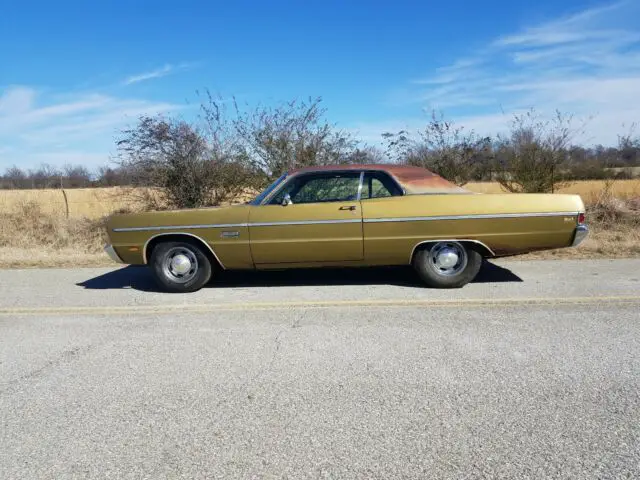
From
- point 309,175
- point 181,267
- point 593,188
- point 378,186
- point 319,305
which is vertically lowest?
point 319,305

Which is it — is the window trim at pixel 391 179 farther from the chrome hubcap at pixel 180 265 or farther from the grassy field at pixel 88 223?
the grassy field at pixel 88 223

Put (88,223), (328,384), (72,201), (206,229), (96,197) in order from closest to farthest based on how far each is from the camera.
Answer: (328,384)
(206,229)
(88,223)
(96,197)
(72,201)

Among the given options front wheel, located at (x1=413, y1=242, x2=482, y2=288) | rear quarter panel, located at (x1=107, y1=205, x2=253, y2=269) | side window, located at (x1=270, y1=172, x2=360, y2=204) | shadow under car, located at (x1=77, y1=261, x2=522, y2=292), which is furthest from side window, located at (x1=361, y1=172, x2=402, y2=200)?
rear quarter panel, located at (x1=107, y1=205, x2=253, y2=269)

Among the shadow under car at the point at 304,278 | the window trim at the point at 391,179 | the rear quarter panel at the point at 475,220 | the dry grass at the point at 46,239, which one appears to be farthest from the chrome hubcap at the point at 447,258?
the dry grass at the point at 46,239

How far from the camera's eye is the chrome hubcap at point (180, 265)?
6.35 m

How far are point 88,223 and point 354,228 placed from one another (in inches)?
370

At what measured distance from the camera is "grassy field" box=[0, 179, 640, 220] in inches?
469

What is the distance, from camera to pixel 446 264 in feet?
20.0

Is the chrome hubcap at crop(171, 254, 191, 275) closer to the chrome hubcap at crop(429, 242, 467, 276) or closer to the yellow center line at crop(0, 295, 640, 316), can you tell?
the yellow center line at crop(0, 295, 640, 316)

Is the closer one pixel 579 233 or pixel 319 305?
pixel 319 305

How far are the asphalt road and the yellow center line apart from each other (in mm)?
32

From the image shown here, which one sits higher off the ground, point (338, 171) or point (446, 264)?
point (338, 171)

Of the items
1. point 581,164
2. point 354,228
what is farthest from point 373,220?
point 581,164

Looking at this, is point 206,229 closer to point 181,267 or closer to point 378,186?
point 181,267
